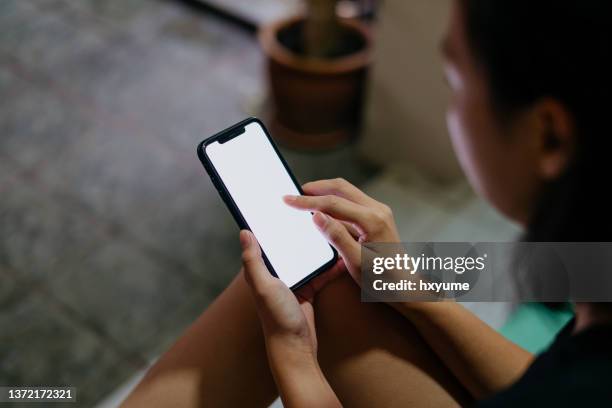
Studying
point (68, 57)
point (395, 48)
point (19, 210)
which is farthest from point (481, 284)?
point (68, 57)

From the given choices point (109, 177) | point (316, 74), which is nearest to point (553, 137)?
point (316, 74)

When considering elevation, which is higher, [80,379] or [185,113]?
[185,113]

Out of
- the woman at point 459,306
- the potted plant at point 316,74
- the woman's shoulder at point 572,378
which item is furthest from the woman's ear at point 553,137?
the potted plant at point 316,74

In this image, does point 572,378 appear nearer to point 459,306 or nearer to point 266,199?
point 459,306

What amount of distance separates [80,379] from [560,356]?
3.72 feet

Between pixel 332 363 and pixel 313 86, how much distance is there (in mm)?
1213

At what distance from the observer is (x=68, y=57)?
7.95 ft

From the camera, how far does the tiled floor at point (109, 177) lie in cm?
156

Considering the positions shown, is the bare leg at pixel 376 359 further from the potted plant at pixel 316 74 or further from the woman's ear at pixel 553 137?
the potted plant at pixel 316 74

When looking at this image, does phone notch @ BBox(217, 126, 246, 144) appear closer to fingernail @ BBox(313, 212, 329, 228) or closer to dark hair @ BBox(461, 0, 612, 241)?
fingernail @ BBox(313, 212, 329, 228)

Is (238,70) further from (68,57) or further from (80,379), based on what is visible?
(80,379)

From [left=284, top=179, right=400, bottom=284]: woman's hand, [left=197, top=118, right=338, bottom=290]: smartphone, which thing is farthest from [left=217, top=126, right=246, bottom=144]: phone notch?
[left=284, top=179, right=400, bottom=284]: woman's hand

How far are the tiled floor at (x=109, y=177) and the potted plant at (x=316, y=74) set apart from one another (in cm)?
9

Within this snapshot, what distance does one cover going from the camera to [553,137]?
22.0 inches
